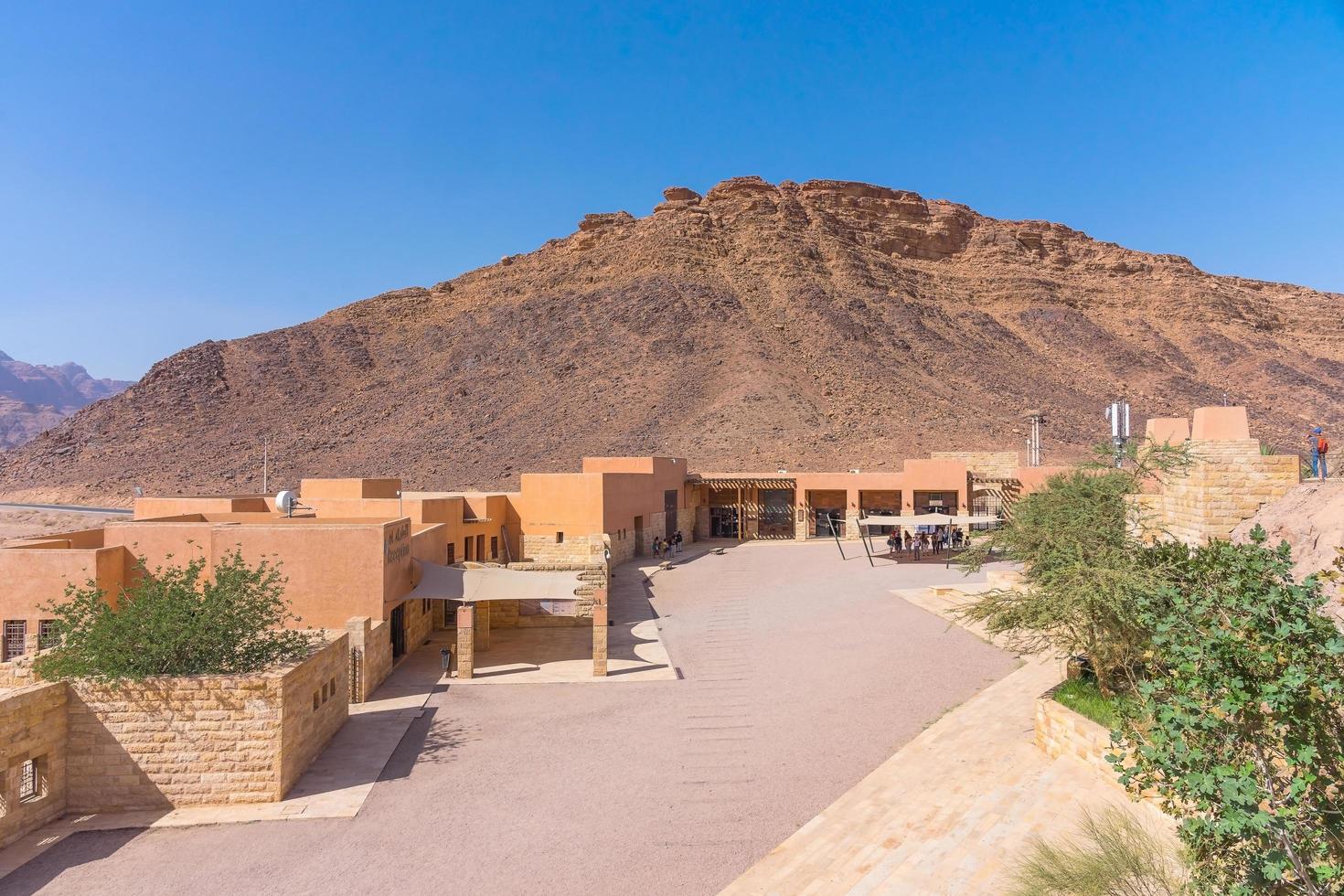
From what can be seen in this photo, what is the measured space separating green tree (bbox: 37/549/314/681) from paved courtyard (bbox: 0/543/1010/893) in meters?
1.94

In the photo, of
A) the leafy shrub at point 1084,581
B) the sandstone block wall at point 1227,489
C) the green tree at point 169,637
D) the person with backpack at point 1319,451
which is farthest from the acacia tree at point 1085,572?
the green tree at point 169,637

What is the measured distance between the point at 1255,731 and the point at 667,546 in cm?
2686

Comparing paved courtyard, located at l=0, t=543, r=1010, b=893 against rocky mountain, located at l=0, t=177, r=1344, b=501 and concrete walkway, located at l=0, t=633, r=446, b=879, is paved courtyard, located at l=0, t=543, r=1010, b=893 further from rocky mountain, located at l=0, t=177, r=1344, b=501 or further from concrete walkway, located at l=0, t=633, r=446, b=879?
rocky mountain, located at l=0, t=177, r=1344, b=501

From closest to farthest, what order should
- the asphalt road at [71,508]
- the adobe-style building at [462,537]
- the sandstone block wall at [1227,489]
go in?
the sandstone block wall at [1227,489] < the adobe-style building at [462,537] < the asphalt road at [71,508]

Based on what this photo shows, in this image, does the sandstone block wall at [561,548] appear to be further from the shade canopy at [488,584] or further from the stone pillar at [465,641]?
the stone pillar at [465,641]

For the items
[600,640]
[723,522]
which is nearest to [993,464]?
[723,522]

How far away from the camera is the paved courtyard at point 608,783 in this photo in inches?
312

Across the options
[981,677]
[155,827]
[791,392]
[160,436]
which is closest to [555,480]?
[981,677]

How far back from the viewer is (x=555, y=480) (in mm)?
26359

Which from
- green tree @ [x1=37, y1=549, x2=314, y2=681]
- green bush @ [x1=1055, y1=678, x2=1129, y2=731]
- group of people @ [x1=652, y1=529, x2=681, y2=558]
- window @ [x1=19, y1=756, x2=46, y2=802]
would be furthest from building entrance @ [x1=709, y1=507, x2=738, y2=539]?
window @ [x1=19, y1=756, x2=46, y2=802]

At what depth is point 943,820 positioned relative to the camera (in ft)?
27.2

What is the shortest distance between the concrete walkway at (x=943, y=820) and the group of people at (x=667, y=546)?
19.9 m

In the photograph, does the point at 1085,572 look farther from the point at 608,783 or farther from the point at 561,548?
the point at 561,548

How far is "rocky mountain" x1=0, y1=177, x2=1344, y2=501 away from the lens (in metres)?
52.8
